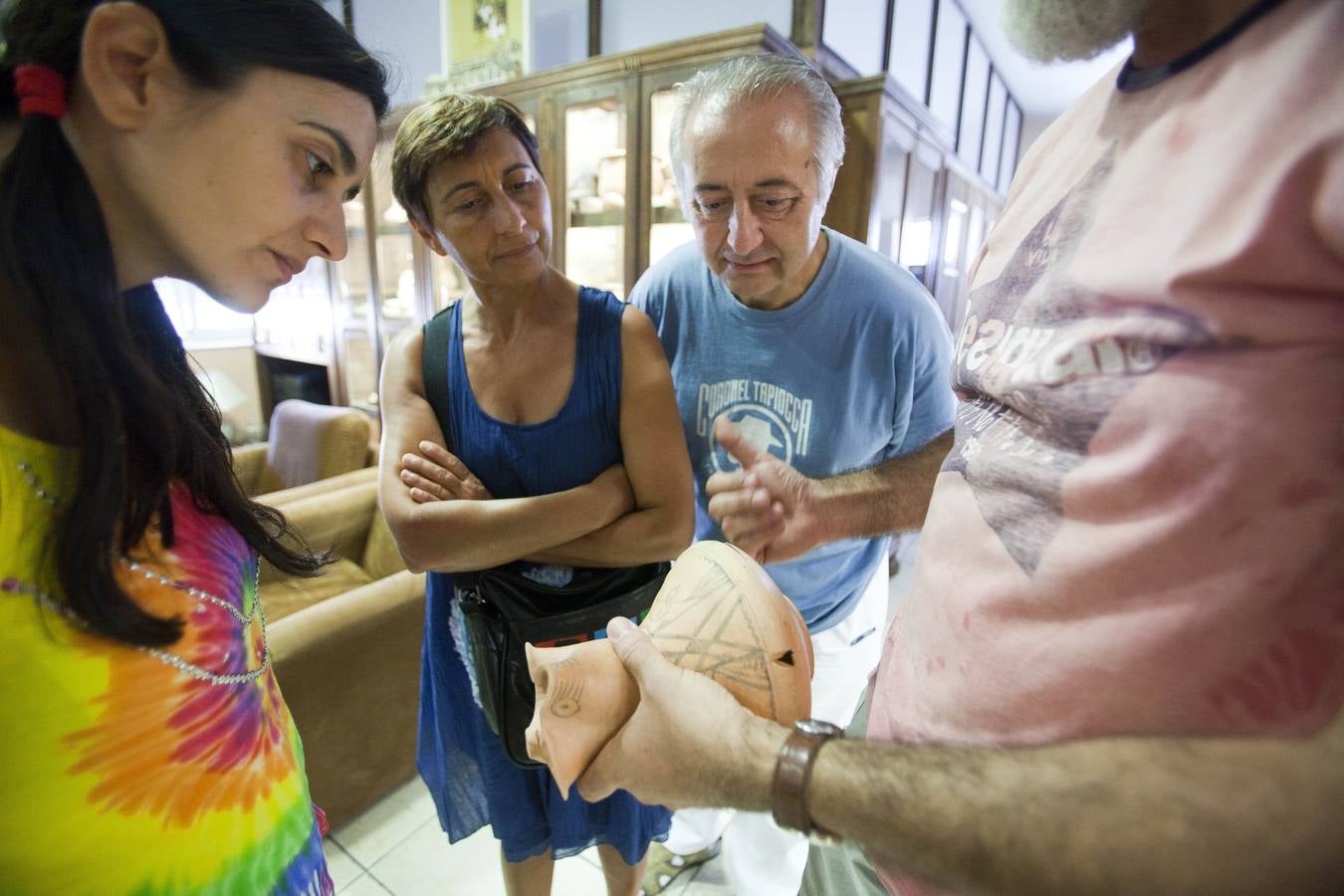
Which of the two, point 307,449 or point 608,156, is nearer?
point 608,156

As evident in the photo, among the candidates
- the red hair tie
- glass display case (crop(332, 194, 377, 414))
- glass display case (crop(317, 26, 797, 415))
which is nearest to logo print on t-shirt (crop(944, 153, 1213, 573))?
the red hair tie

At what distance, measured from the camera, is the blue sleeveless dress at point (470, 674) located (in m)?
1.22

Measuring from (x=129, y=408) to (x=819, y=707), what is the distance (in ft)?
5.26

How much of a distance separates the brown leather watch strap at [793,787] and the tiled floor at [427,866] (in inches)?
62.2

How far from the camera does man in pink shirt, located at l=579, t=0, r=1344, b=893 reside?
43cm

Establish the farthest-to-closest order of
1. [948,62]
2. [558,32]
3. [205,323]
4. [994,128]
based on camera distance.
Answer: [994,128] → [205,323] → [948,62] → [558,32]

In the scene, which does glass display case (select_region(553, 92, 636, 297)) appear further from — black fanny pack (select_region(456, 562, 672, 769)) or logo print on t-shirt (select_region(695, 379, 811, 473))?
black fanny pack (select_region(456, 562, 672, 769))

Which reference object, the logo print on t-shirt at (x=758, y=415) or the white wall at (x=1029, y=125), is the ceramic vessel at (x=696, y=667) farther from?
the white wall at (x=1029, y=125)

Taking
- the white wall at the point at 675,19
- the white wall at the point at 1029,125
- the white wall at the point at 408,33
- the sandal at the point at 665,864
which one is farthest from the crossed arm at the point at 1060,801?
the white wall at the point at 1029,125

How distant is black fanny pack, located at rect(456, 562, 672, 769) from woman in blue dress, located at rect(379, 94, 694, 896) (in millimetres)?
52

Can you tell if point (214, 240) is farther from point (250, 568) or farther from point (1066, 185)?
point (1066, 185)

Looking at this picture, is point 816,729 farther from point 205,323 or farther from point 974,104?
point 205,323

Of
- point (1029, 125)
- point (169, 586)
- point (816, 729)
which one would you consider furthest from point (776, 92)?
point (1029, 125)

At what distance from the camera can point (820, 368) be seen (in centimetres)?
135
